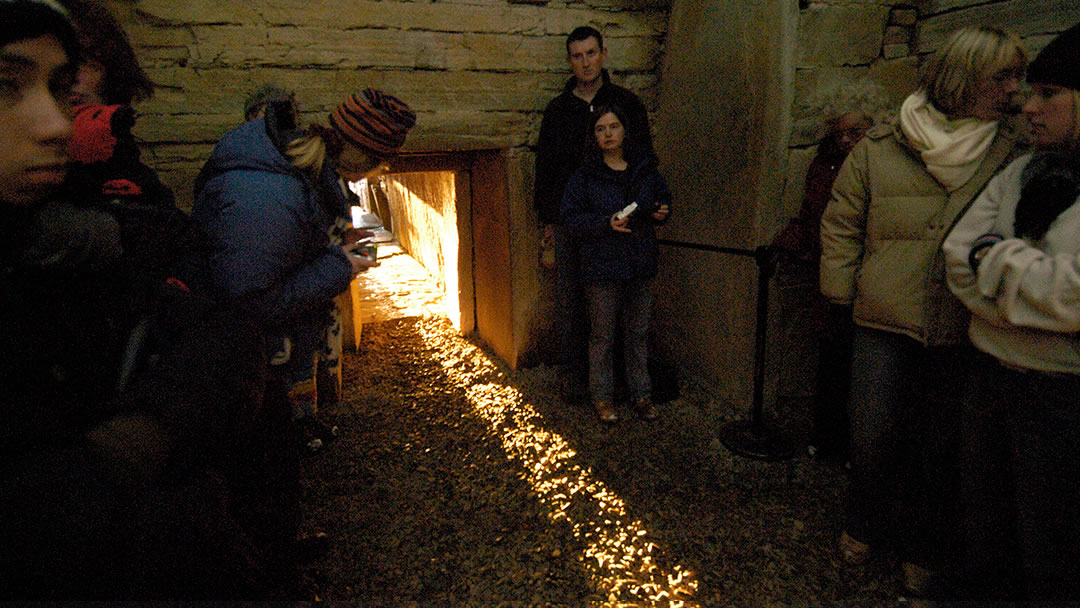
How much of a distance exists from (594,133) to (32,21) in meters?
2.94

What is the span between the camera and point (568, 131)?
375 centimetres

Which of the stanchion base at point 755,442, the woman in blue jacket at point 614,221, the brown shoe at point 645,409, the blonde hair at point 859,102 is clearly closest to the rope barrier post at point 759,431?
the stanchion base at point 755,442

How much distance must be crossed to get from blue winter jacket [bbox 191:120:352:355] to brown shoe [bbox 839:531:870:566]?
101 inches

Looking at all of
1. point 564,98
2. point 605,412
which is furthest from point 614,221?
point 605,412

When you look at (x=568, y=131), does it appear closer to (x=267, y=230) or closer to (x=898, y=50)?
(x=898, y=50)

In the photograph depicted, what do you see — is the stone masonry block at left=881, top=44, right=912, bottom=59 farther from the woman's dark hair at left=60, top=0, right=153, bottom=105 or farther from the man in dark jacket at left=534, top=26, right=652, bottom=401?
the woman's dark hair at left=60, top=0, right=153, bottom=105

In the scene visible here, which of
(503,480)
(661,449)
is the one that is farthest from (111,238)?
(661,449)

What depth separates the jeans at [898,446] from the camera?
2189mm

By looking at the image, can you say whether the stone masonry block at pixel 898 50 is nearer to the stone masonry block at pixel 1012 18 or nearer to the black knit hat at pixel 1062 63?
the stone masonry block at pixel 1012 18

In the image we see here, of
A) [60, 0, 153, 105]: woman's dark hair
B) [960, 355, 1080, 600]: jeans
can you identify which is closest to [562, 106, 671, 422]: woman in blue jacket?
[960, 355, 1080, 600]: jeans

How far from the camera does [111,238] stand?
1.02m

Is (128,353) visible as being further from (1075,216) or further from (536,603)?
(1075,216)

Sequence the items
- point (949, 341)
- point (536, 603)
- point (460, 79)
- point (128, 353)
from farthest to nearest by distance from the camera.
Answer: point (460, 79) < point (536, 603) < point (949, 341) < point (128, 353)

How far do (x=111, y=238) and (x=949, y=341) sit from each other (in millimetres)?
2605
